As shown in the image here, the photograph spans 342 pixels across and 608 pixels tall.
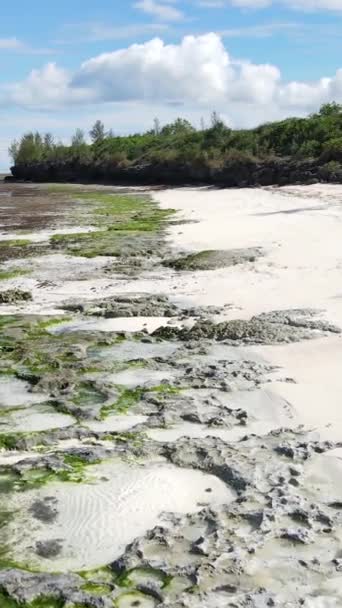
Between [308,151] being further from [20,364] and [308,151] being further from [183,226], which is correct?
[20,364]

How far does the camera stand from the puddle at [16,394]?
9016 millimetres

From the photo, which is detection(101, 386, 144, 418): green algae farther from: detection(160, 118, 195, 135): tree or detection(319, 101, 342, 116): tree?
detection(160, 118, 195, 135): tree

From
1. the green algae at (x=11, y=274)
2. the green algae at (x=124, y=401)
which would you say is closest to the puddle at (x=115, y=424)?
the green algae at (x=124, y=401)

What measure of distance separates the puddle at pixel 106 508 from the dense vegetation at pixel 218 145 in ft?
130

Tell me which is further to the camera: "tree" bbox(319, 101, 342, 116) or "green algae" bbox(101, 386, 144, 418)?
"tree" bbox(319, 101, 342, 116)

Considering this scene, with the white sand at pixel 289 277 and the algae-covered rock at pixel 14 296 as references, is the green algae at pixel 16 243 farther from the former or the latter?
the algae-covered rock at pixel 14 296

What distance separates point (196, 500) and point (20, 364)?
15.4 feet

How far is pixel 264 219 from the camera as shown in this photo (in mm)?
27172

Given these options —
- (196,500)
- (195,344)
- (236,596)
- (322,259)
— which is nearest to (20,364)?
(195,344)

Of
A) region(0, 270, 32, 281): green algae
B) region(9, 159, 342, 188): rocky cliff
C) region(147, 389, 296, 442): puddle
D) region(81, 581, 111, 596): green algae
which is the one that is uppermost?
region(9, 159, 342, 188): rocky cliff

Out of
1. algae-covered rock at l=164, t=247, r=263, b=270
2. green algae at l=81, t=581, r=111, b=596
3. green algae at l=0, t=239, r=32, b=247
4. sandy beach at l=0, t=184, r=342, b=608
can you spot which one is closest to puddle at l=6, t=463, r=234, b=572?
sandy beach at l=0, t=184, r=342, b=608

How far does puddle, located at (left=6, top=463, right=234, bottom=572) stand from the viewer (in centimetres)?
567

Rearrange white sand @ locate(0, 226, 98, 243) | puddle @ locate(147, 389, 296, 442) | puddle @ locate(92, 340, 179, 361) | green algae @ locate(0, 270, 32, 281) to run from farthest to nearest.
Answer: white sand @ locate(0, 226, 98, 243) < green algae @ locate(0, 270, 32, 281) < puddle @ locate(92, 340, 179, 361) < puddle @ locate(147, 389, 296, 442)

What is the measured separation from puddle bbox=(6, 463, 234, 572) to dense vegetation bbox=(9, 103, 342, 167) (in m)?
39.8
